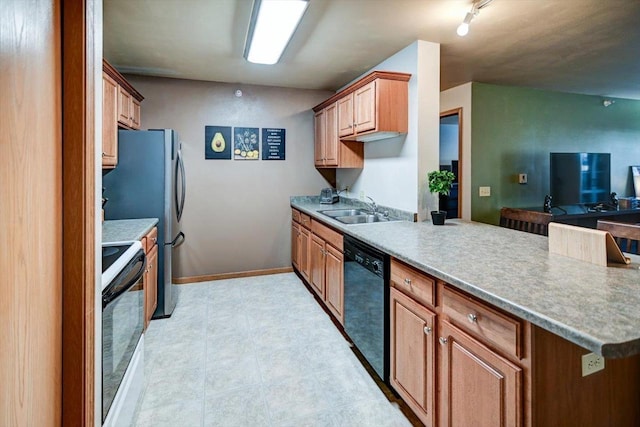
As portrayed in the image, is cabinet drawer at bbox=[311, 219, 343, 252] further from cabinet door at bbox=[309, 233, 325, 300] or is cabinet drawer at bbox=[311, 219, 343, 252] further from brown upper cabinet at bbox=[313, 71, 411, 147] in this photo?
brown upper cabinet at bbox=[313, 71, 411, 147]

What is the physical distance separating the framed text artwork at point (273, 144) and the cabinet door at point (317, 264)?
1.40m

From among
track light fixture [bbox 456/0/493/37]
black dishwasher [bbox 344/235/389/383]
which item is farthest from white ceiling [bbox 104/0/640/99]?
black dishwasher [bbox 344/235/389/383]

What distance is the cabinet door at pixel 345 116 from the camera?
10.8 ft

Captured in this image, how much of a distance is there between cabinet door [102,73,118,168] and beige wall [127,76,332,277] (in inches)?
44.4

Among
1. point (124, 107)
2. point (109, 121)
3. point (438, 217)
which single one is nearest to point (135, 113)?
point (124, 107)

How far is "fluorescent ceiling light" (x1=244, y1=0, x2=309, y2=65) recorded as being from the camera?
6.77 feet

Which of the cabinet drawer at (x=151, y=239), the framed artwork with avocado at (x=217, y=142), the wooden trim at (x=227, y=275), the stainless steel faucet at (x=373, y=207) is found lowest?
the wooden trim at (x=227, y=275)

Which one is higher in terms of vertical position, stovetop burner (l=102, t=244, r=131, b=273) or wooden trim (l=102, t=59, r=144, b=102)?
wooden trim (l=102, t=59, r=144, b=102)

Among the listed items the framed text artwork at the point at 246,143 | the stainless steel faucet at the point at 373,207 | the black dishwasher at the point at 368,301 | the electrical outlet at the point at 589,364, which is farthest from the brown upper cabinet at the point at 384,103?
the electrical outlet at the point at 589,364

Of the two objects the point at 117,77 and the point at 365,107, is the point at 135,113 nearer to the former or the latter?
the point at 117,77

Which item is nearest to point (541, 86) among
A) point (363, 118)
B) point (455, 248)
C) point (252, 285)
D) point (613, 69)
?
point (613, 69)

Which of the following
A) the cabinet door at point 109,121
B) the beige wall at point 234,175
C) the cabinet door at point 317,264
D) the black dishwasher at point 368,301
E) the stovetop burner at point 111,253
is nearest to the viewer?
the stovetop burner at point 111,253

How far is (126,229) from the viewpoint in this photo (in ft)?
8.39

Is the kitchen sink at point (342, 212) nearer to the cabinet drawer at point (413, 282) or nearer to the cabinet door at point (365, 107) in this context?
the cabinet door at point (365, 107)
